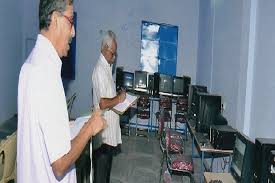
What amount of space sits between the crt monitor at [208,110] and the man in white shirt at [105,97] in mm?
1403

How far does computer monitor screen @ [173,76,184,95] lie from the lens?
7.52 m

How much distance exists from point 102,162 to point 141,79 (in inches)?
165

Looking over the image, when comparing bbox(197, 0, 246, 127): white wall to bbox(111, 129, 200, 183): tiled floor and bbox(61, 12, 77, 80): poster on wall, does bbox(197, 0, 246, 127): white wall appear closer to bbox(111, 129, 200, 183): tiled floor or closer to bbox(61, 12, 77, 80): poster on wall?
bbox(111, 129, 200, 183): tiled floor

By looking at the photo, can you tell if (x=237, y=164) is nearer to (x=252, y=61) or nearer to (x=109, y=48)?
(x=252, y=61)

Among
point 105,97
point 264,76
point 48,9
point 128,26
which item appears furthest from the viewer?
point 128,26

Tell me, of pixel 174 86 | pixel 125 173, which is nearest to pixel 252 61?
pixel 125 173

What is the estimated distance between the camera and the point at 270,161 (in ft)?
7.36

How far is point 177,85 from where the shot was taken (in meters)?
7.54

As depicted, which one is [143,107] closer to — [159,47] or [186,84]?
[186,84]

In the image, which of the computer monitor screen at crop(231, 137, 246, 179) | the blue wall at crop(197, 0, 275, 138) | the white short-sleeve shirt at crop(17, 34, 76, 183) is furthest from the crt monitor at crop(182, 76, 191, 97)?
the white short-sleeve shirt at crop(17, 34, 76, 183)

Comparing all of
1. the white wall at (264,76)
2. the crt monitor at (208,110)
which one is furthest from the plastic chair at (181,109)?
the white wall at (264,76)

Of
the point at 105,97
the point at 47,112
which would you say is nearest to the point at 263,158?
the point at 47,112

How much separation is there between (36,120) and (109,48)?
2.32 m

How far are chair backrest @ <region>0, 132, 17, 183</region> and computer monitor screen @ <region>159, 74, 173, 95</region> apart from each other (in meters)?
5.05
